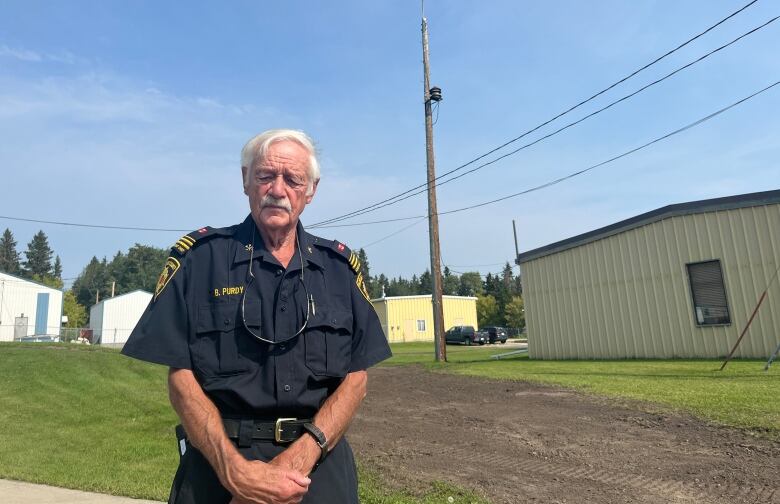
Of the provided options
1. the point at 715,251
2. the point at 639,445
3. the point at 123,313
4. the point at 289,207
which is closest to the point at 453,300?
the point at 123,313

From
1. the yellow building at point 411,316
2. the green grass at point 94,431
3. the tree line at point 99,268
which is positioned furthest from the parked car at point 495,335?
the tree line at point 99,268

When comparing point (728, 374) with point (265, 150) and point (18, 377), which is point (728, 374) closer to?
point (265, 150)

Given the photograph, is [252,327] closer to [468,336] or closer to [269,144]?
[269,144]

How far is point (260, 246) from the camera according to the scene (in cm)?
210

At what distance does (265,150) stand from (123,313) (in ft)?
200

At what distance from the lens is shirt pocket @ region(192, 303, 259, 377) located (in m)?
1.84

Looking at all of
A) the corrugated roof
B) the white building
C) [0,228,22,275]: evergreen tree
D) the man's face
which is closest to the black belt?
the man's face

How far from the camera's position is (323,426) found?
6.04 feet

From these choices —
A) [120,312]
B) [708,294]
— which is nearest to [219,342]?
[708,294]

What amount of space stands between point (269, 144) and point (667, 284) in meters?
16.0

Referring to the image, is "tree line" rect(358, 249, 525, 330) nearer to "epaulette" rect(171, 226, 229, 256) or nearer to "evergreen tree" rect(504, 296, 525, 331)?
"evergreen tree" rect(504, 296, 525, 331)

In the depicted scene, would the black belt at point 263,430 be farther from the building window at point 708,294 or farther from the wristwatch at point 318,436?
the building window at point 708,294

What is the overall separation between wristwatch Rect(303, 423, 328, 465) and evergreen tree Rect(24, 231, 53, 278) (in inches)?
5799

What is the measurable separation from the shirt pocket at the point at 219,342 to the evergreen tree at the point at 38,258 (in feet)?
482
